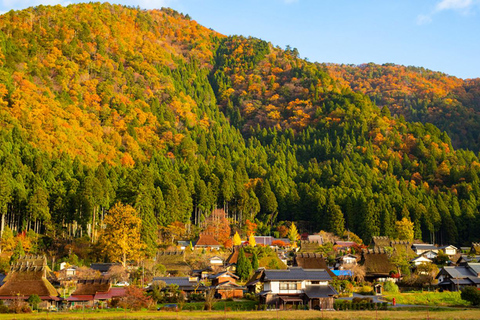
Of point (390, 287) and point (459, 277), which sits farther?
point (459, 277)

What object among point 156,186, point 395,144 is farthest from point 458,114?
point 156,186

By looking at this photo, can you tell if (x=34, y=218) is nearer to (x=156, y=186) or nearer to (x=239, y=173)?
(x=156, y=186)

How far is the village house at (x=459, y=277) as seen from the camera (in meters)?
56.0

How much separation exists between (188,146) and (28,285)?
221 feet

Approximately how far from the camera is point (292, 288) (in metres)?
49.6

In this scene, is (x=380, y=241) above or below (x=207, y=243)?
above

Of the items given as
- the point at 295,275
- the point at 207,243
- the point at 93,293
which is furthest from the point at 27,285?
the point at 207,243

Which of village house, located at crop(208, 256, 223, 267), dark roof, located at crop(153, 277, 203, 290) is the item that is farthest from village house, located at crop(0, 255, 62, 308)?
village house, located at crop(208, 256, 223, 267)

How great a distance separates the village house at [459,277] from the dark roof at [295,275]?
14449mm

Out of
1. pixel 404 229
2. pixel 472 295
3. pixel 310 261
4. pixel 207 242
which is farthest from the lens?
pixel 404 229

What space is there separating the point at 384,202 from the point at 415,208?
15.9ft

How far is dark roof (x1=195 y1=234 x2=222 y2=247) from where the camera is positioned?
8000 cm

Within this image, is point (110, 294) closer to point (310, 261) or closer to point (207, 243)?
point (310, 261)

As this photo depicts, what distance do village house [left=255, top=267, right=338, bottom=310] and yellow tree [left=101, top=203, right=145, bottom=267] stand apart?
20.5 m
